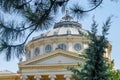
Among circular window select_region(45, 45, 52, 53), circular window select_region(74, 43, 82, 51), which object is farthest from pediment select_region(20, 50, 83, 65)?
circular window select_region(45, 45, 52, 53)

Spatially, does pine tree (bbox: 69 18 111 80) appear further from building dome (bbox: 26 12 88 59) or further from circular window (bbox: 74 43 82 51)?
circular window (bbox: 74 43 82 51)

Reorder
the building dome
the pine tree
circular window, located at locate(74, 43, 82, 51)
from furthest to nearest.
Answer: circular window, located at locate(74, 43, 82, 51), the building dome, the pine tree

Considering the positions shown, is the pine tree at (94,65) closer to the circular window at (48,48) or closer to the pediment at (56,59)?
the pediment at (56,59)

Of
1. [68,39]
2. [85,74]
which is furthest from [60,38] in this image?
[85,74]

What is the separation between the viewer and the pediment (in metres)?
46.8

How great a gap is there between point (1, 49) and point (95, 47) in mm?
7020

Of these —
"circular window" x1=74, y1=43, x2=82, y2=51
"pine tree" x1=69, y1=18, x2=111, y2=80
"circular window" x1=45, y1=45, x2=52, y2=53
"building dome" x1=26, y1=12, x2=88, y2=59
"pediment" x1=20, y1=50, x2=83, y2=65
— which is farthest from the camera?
"circular window" x1=45, y1=45, x2=52, y2=53

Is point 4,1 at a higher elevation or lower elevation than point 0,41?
higher

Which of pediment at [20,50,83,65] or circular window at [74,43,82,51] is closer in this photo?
pediment at [20,50,83,65]

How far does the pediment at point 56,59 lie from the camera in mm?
46775

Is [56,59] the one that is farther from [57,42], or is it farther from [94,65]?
[94,65]

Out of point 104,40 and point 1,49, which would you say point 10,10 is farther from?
point 104,40

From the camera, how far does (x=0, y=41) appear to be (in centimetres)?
713

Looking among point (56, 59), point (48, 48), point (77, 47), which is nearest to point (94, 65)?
point (56, 59)
